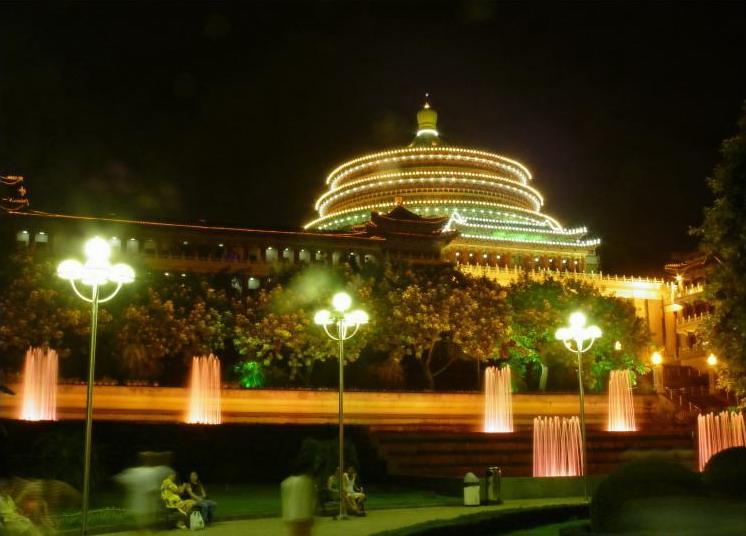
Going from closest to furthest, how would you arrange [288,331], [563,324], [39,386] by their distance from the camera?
1. [39,386]
2. [288,331]
3. [563,324]

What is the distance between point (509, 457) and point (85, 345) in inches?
802

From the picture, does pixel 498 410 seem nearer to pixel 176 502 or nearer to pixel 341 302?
pixel 341 302

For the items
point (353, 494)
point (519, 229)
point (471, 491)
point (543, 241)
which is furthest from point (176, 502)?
point (543, 241)

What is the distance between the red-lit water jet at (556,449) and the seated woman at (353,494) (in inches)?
500

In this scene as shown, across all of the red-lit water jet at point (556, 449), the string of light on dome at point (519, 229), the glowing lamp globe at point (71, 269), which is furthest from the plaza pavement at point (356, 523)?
the string of light on dome at point (519, 229)

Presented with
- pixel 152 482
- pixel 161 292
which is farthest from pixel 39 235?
pixel 152 482

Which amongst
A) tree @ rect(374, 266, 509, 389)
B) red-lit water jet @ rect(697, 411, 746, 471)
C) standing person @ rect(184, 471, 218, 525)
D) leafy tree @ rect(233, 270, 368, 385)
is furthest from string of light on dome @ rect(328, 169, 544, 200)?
standing person @ rect(184, 471, 218, 525)

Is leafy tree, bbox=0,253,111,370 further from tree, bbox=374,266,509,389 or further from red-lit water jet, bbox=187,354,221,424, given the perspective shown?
tree, bbox=374,266,509,389

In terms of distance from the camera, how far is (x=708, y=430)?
41594mm

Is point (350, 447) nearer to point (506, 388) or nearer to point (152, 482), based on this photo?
point (152, 482)

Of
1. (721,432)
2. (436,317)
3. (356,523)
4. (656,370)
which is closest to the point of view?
(356,523)

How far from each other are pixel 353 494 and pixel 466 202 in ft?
219

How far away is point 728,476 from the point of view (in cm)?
1725

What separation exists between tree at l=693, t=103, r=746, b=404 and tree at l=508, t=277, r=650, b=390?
23886 mm
